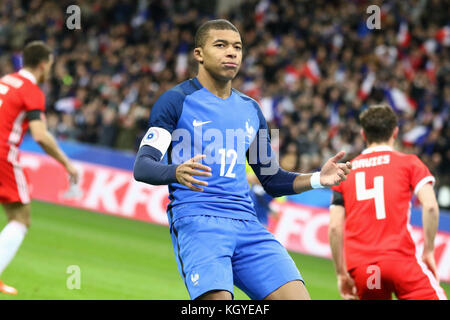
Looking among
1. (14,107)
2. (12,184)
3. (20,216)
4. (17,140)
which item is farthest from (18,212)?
(14,107)

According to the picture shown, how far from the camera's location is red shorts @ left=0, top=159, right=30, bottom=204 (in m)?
6.39

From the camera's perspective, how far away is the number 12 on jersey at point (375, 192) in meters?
5.08

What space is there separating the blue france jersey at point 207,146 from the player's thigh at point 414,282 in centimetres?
135

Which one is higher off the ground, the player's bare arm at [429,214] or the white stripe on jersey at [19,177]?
the white stripe on jersey at [19,177]

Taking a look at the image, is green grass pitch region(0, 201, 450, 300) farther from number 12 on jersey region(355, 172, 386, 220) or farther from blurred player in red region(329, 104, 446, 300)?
number 12 on jersey region(355, 172, 386, 220)

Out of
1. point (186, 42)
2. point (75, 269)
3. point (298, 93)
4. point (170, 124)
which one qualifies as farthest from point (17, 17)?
point (170, 124)

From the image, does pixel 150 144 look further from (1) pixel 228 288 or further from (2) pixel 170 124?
(1) pixel 228 288

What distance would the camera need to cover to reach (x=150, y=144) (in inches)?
152

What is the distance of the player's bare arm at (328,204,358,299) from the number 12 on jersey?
255 mm

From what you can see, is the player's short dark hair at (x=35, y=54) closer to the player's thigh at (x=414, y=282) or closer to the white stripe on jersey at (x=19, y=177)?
the white stripe on jersey at (x=19, y=177)

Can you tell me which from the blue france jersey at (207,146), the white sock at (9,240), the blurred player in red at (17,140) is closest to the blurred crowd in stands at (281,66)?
the blurred player in red at (17,140)

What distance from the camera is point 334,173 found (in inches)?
162

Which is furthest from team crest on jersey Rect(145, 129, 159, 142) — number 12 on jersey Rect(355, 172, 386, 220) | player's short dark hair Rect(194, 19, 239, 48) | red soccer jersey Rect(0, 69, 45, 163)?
red soccer jersey Rect(0, 69, 45, 163)
